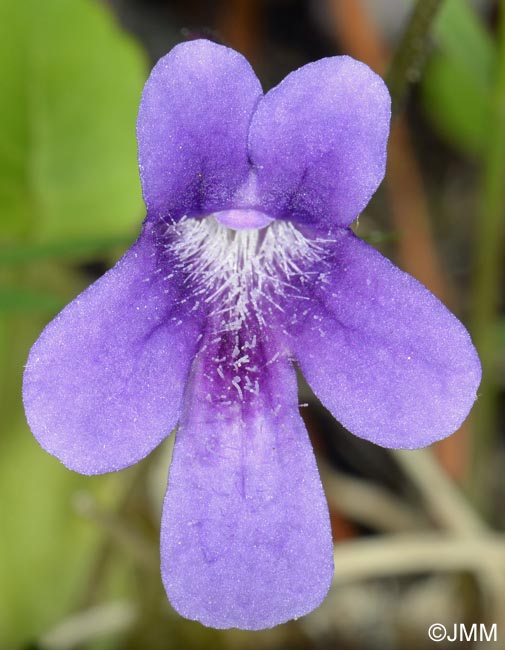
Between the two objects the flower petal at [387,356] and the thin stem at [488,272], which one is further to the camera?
the thin stem at [488,272]

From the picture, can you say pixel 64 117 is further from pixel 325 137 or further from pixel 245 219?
pixel 325 137

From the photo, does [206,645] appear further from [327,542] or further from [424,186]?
[424,186]

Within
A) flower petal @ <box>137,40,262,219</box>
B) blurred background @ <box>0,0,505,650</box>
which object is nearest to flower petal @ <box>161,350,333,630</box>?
flower petal @ <box>137,40,262,219</box>

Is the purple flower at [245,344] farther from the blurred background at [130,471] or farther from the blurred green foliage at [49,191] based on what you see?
the blurred green foliage at [49,191]

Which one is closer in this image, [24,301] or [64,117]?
[24,301]

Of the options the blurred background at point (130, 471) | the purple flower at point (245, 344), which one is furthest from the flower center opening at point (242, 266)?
the blurred background at point (130, 471)
